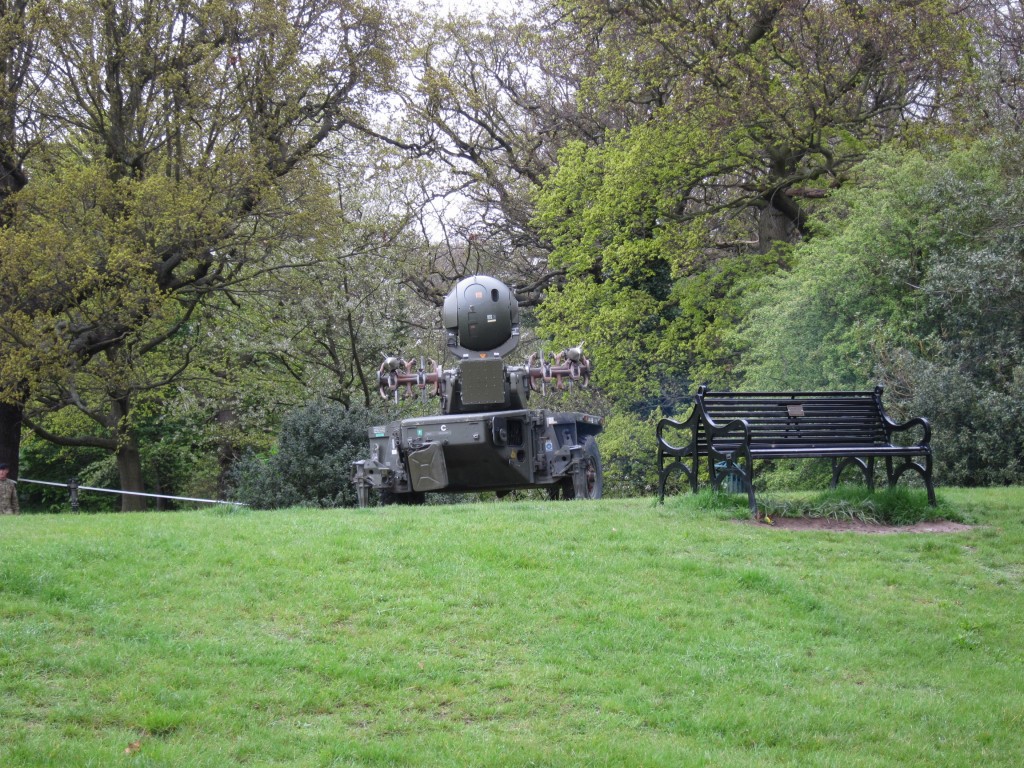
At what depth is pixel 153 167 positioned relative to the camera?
22.3m

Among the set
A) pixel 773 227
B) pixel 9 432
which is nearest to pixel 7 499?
pixel 9 432

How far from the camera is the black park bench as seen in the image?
10.5m

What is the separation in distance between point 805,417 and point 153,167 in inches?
626

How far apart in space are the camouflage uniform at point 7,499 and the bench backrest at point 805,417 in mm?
10528

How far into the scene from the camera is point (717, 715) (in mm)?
5500

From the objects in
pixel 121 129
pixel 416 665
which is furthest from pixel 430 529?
pixel 121 129

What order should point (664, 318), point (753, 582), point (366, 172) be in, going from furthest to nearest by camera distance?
point (366, 172), point (664, 318), point (753, 582)

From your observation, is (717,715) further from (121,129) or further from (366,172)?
(366,172)

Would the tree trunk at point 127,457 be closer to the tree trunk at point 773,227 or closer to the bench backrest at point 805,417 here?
the tree trunk at point 773,227

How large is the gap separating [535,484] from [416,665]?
9.78m

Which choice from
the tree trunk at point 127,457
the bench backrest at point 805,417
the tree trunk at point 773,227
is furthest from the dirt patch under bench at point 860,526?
the tree trunk at point 127,457

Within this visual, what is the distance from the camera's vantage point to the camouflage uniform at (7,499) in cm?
1606

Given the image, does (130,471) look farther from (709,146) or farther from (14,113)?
(709,146)

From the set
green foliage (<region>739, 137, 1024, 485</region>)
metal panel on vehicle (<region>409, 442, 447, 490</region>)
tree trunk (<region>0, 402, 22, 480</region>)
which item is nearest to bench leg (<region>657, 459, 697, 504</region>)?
metal panel on vehicle (<region>409, 442, 447, 490</region>)
